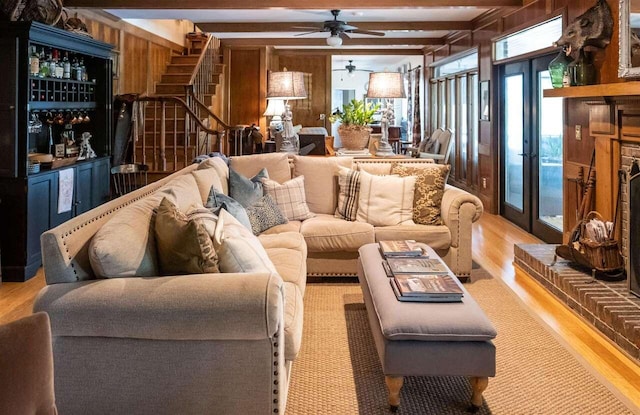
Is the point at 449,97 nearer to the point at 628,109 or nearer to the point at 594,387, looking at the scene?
the point at 628,109

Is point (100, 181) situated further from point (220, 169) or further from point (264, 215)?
point (264, 215)

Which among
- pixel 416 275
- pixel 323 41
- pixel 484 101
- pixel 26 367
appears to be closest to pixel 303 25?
pixel 323 41

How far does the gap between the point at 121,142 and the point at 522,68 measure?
15.7 feet

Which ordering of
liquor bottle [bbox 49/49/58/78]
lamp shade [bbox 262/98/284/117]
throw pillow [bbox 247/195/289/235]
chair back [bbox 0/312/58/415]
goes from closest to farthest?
1. chair back [bbox 0/312/58/415]
2. throw pillow [bbox 247/195/289/235]
3. liquor bottle [bbox 49/49/58/78]
4. lamp shade [bbox 262/98/284/117]

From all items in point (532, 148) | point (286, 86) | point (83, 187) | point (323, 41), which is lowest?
point (83, 187)

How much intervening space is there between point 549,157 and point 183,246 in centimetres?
481

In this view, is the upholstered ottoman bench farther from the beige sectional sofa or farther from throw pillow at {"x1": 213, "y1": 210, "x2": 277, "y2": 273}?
throw pillow at {"x1": 213, "y1": 210, "x2": 277, "y2": 273}

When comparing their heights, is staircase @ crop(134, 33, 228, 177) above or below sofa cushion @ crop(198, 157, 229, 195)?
above

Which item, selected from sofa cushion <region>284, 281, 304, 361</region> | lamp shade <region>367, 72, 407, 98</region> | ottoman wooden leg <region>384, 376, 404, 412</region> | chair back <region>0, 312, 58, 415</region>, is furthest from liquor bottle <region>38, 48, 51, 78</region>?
chair back <region>0, 312, 58, 415</region>

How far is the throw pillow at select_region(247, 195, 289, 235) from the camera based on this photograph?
404 centimetres

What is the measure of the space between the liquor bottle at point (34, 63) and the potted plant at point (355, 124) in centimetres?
272

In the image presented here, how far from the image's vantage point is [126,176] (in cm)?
666

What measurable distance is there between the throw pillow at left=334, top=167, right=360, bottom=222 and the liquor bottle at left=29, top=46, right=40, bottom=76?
8.76 feet

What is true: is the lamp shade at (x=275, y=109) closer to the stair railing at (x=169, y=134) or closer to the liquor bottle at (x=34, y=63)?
the stair railing at (x=169, y=134)
